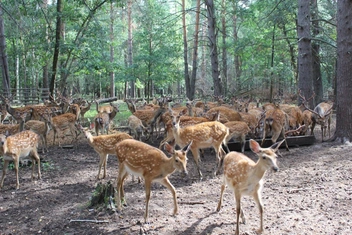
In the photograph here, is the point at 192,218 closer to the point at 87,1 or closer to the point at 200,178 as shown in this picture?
the point at 200,178

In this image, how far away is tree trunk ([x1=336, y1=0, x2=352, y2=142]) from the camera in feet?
29.9

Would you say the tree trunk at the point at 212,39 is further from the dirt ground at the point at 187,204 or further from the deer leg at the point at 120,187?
the deer leg at the point at 120,187

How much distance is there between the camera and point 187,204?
18.3 ft

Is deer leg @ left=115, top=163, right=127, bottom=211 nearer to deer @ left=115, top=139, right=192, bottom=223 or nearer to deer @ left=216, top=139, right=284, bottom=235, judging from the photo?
deer @ left=115, top=139, right=192, bottom=223

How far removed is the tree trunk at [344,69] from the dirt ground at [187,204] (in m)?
A: 1.60

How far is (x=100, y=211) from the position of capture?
5.18m

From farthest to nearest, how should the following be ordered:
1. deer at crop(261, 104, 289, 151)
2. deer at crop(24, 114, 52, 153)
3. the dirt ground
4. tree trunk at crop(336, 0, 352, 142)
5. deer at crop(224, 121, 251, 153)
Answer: deer at crop(24, 114, 52, 153) → deer at crop(261, 104, 289, 151) → tree trunk at crop(336, 0, 352, 142) → deer at crop(224, 121, 251, 153) → the dirt ground

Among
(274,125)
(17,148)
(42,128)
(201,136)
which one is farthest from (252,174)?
(42,128)

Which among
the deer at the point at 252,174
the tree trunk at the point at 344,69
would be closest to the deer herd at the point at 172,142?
the deer at the point at 252,174

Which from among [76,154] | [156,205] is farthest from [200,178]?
[76,154]

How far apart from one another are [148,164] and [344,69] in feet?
21.9

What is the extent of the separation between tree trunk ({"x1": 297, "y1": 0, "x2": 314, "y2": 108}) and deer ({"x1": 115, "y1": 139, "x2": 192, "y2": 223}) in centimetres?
776

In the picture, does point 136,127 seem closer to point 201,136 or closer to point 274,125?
point 201,136

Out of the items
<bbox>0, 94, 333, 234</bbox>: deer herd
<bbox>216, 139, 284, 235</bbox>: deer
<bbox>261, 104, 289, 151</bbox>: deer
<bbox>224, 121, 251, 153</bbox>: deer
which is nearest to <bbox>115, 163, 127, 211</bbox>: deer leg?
<bbox>0, 94, 333, 234</bbox>: deer herd
